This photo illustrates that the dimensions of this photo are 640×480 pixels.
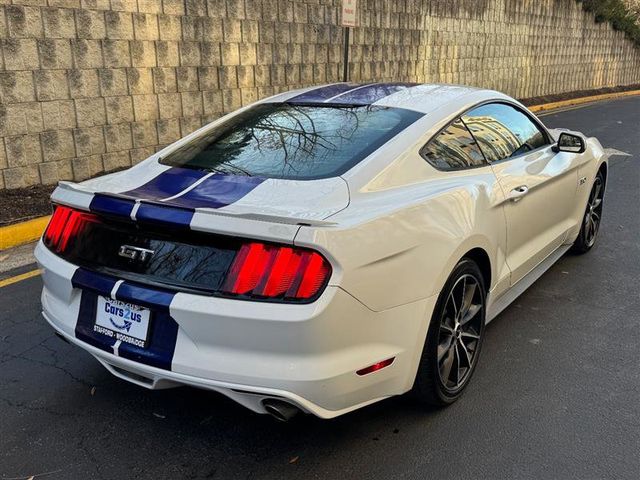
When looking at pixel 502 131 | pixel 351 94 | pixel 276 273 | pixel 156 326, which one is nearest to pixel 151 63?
pixel 351 94

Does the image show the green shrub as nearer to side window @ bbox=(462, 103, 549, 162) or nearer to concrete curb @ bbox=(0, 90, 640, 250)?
side window @ bbox=(462, 103, 549, 162)

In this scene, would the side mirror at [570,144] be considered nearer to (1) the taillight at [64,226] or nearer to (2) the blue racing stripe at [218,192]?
(2) the blue racing stripe at [218,192]

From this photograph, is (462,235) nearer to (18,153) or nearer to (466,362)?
(466,362)

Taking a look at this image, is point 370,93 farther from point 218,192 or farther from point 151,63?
point 151,63

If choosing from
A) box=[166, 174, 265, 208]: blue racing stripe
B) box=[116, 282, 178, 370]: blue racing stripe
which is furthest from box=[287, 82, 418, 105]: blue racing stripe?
box=[116, 282, 178, 370]: blue racing stripe

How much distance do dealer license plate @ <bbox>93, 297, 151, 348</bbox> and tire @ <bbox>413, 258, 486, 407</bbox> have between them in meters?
1.20

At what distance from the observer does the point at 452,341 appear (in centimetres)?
304

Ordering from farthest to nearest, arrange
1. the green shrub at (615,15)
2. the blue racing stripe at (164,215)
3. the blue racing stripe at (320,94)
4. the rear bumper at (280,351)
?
1. the green shrub at (615,15)
2. the blue racing stripe at (320,94)
3. the blue racing stripe at (164,215)
4. the rear bumper at (280,351)

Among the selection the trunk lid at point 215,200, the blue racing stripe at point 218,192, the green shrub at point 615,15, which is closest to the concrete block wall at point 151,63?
the trunk lid at point 215,200

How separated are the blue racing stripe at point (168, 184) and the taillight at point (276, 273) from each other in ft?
1.73

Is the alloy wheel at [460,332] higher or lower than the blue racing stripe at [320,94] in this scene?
lower

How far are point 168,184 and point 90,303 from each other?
62 cm

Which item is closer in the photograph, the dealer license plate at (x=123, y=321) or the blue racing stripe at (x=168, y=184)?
the dealer license plate at (x=123, y=321)

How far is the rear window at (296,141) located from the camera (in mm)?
2945
